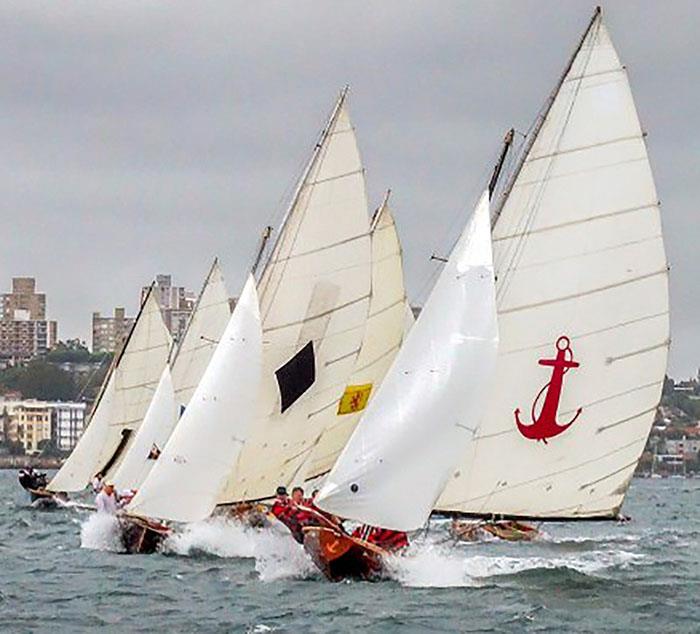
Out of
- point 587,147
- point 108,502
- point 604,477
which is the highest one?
point 587,147

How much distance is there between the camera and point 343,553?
41.4 meters

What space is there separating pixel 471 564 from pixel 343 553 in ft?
23.0

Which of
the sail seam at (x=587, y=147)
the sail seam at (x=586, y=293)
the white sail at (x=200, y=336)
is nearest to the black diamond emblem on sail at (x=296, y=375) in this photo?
the sail seam at (x=586, y=293)

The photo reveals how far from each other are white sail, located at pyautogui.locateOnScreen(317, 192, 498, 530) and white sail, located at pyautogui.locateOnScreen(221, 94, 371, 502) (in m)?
9.63

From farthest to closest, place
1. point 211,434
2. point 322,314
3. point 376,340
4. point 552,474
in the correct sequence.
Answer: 1. point 376,340
2. point 322,314
3. point 211,434
4. point 552,474

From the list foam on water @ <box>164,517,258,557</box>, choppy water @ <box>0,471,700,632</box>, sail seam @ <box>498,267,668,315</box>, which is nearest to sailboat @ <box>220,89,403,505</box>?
foam on water @ <box>164,517,258,557</box>

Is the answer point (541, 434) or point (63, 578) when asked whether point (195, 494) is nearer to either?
point (63, 578)

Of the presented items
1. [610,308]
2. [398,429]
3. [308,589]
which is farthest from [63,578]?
[610,308]

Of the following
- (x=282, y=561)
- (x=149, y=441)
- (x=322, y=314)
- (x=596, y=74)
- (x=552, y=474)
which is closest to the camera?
(x=596, y=74)

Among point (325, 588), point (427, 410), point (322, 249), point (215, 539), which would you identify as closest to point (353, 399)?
point (322, 249)

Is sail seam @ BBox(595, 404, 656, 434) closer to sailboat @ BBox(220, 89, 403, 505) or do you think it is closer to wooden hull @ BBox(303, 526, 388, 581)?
wooden hull @ BBox(303, 526, 388, 581)

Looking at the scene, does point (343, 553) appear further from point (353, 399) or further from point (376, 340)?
point (376, 340)

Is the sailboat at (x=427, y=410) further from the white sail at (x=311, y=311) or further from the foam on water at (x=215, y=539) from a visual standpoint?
the foam on water at (x=215, y=539)

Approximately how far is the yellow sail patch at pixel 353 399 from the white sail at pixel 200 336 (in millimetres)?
12249
